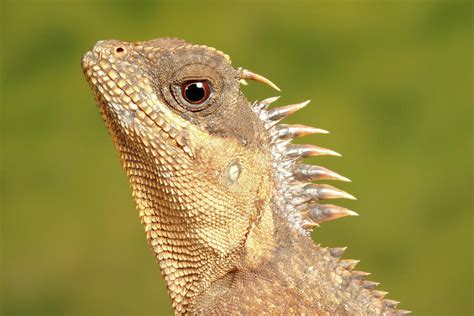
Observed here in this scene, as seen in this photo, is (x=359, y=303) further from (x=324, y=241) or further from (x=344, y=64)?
(x=344, y=64)

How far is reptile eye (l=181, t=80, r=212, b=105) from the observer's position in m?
3.09

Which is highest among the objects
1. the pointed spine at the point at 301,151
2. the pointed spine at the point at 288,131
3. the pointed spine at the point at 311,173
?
the pointed spine at the point at 288,131

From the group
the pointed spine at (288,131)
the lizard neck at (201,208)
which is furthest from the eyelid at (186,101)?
the pointed spine at (288,131)

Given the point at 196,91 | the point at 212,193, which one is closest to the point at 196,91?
the point at 196,91

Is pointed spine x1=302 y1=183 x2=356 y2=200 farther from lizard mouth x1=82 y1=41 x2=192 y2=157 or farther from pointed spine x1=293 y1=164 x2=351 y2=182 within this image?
lizard mouth x1=82 y1=41 x2=192 y2=157

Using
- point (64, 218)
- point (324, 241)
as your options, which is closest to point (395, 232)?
point (324, 241)

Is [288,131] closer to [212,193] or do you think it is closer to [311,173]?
[311,173]

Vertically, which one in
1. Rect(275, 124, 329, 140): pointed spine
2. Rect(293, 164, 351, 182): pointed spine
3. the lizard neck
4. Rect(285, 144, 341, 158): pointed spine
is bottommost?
the lizard neck

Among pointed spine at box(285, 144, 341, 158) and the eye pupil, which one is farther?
pointed spine at box(285, 144, 341, 158)

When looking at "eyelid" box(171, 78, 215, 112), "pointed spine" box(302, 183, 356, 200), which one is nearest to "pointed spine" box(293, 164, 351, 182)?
"pointed spine" box(302, 183, 356, 200)

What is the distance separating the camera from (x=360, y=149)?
719cm

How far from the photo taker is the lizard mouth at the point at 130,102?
10.1 ft

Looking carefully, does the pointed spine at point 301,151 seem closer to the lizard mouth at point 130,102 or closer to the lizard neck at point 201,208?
the lizard neck at point 201,208

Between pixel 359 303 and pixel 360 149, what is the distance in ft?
13.7
